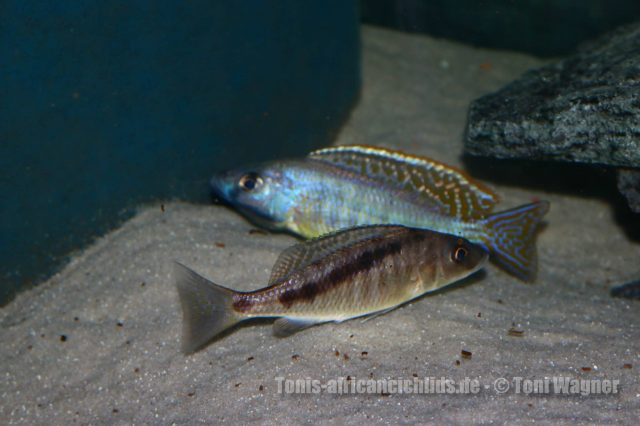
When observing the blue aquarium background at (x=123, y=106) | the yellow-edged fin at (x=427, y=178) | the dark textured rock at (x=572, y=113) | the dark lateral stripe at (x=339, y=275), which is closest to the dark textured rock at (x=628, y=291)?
the dark textured rock at (x=572, y=113)

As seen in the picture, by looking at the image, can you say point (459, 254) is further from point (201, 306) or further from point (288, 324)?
point (201, 306)

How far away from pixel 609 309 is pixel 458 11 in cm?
553

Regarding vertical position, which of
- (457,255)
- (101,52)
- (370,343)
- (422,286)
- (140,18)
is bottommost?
(370,343)

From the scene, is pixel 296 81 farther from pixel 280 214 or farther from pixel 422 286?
pixel 422 286

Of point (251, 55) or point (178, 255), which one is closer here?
point (178, 255)

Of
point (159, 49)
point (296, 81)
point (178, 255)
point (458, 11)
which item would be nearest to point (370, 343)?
point (178, 255)

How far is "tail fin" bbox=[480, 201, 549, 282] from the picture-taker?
367 centimetres

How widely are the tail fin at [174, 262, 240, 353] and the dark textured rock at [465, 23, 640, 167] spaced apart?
8.48ft

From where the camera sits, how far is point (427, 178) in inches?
151

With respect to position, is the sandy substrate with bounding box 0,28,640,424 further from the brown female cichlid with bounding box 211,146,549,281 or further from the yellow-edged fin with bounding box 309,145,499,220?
the yellow-edged fin with bounding box 309,145,499,220

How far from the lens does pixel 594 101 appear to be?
365 centimetres

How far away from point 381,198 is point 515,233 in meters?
0.98

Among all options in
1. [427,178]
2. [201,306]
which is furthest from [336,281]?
[427,178]

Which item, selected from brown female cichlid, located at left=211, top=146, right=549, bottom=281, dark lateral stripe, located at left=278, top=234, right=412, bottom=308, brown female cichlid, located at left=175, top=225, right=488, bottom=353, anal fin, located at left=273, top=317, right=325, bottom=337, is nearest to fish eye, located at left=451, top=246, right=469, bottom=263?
brown female cichlid, located at left=175, top=225, right=488, bottom=353
